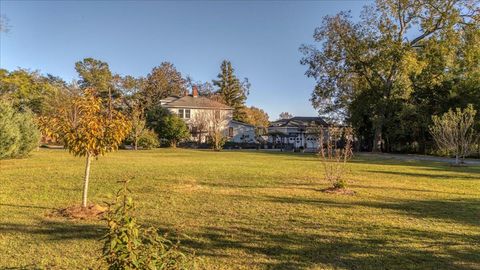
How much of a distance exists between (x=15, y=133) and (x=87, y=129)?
14.4 metres

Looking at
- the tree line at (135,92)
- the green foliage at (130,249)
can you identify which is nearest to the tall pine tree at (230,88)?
the tree line at (135,92)

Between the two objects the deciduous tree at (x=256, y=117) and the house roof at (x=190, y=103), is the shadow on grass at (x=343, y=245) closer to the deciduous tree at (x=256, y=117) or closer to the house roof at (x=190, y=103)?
the house roof at (x=190, y=103)

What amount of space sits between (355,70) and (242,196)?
32.2 meters

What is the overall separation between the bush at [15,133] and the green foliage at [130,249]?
18.9m

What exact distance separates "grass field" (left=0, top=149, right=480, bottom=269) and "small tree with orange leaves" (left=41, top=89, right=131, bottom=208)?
1.43 m

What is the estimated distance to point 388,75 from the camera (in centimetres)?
3662

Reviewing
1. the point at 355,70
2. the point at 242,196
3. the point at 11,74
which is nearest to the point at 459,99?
the point at 355,70

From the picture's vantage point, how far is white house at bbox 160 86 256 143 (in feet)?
172

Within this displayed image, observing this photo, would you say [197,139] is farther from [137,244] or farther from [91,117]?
[137,244]

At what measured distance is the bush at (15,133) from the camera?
1852 centimetres

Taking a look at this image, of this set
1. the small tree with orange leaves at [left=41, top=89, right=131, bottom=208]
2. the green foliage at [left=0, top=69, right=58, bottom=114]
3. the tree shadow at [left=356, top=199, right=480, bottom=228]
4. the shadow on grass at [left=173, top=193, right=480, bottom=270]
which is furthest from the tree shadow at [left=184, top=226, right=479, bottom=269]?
the green foliage at [left=0, top=69, right=58, bottom=114]

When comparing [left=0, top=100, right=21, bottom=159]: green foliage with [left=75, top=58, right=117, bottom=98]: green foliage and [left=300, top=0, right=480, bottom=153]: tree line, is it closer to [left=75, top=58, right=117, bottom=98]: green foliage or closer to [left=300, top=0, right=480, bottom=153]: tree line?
[left=300, top=0, right=480, bottom=153]: tree line

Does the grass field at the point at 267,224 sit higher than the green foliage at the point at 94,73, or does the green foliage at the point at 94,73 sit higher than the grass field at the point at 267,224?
the green foliage at the point at 94,73

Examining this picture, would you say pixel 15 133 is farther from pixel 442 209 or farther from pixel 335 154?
pixel 442 209
